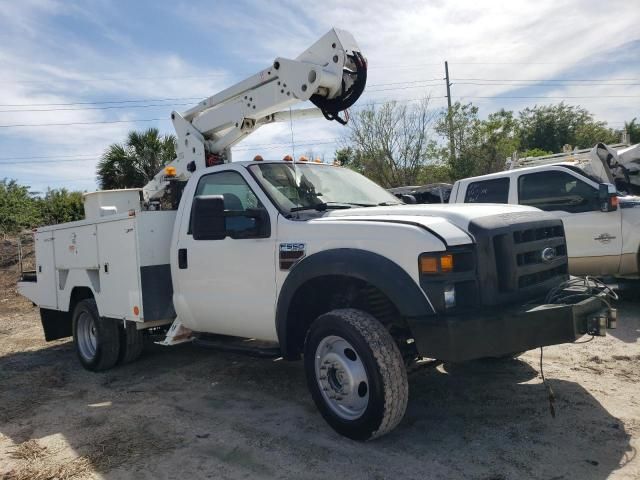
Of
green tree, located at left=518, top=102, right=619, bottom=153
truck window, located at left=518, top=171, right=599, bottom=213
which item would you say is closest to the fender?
truck window, located at left=518, top=171, right=599, bottom=213

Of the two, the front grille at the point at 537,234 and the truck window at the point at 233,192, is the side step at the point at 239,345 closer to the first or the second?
the truck window at the point at 233,192

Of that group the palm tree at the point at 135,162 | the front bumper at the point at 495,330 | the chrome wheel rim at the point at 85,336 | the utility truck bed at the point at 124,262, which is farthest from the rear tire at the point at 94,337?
the palm tree at the point at 135,162

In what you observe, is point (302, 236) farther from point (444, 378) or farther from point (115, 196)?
point (115, 196)

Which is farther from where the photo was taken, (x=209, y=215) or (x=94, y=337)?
(x=94, y=337)

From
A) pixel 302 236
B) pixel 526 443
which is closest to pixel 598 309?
pixel 526 443

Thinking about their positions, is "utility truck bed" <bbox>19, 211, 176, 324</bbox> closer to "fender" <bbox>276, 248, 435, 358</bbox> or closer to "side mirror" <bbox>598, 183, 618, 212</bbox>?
"fender" <bbox>276, 248, 435, 358</bbox>

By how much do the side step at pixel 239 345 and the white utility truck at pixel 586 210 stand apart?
474 centimetres

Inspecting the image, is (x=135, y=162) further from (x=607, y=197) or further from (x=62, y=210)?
(x=607, y=197)

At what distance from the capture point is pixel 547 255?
3.90 metres

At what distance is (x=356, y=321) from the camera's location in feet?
11.9

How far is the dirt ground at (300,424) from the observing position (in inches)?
134

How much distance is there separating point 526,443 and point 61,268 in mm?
5412

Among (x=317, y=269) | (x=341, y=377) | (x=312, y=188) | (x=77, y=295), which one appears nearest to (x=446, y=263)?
(x=317, y=269)

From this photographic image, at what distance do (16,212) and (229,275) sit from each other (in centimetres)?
1848
